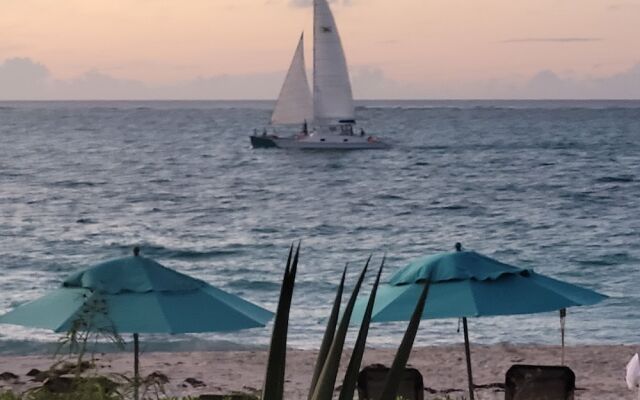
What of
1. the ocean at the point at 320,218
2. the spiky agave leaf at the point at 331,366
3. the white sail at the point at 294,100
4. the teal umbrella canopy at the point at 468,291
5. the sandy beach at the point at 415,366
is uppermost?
the spiky agave leaf at the point at 331,366

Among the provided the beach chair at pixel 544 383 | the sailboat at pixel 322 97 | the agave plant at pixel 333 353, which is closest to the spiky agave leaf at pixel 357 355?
the agave plant at pixel 333 353

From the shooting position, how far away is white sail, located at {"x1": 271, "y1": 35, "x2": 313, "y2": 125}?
245ft

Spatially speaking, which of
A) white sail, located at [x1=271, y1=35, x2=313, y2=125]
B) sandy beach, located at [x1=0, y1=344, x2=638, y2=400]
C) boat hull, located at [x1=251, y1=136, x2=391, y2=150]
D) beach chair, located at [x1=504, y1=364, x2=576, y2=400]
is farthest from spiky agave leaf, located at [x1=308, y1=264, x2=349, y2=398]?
boat hull, located at [x1=251, y1=136, x2=391, y2=150]

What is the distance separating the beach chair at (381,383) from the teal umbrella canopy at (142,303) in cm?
116

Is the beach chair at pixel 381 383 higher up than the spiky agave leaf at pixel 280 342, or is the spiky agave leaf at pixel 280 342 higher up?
the spiky agave leaf at pixel 280 342

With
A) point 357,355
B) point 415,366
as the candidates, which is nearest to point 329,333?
point 357,355

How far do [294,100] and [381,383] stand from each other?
64836 millimetres

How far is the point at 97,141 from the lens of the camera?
122 m

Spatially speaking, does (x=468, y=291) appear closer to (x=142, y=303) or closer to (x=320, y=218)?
(x=142, y=303)

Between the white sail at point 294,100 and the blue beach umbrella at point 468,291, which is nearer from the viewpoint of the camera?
the blue beach umbrella at point 468,291

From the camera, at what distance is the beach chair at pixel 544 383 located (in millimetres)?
10594

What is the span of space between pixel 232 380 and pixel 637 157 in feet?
262

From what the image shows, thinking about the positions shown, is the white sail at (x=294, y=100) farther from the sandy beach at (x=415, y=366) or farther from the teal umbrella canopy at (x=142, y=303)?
the teal umbrella canopy at (x=142, y=303)

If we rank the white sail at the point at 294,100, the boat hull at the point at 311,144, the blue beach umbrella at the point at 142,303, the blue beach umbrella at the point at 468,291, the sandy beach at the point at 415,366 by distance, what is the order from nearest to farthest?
the blue beach umbrella at the point at 142,303 < the blue beach umbrella at the point at 468,291 < the sandy beach at the point at 415,366 < the white sail at the point at 294,100 < the boat hull at the point at 311,144
